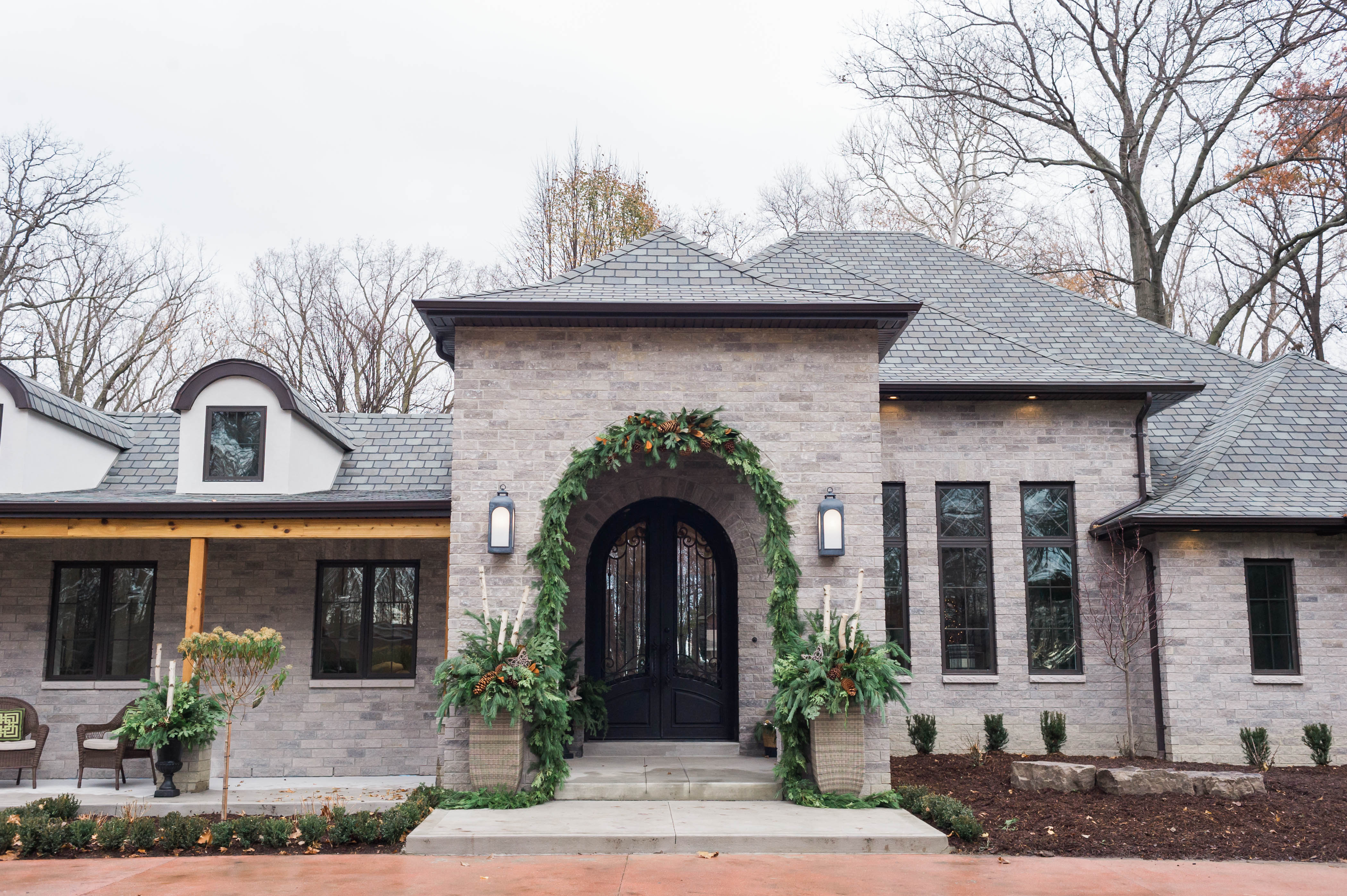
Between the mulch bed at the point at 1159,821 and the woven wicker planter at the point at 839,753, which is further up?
the woven wicker planter at the point at 839,753

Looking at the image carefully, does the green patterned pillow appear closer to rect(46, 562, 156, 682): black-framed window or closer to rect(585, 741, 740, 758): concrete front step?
rect(46, 562, 156, 682): black-framed window

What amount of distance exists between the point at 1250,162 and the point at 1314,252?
4099 mm

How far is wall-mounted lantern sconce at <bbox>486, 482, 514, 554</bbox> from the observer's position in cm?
916

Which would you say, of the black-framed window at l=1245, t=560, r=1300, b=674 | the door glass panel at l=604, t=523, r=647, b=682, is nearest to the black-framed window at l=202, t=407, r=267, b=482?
the door glass panel at l=604, t=523, r=647, b=682

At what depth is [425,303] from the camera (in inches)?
357

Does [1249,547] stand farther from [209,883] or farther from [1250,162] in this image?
[1250,162]

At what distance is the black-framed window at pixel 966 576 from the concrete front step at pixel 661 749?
321 centimetres

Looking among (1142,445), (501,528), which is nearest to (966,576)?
(1142,445)

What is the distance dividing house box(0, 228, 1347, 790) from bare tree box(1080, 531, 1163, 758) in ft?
0.34

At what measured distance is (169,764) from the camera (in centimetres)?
945

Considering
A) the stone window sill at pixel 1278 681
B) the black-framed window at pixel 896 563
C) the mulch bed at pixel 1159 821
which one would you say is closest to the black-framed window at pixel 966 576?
the black-framed window at pixel 896 563

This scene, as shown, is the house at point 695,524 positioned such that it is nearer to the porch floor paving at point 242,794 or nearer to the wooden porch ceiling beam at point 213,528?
the wooden porch ceiling beam at point 213,528

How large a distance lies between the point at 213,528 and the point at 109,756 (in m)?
2.50

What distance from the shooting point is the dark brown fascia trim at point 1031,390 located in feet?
39.1
